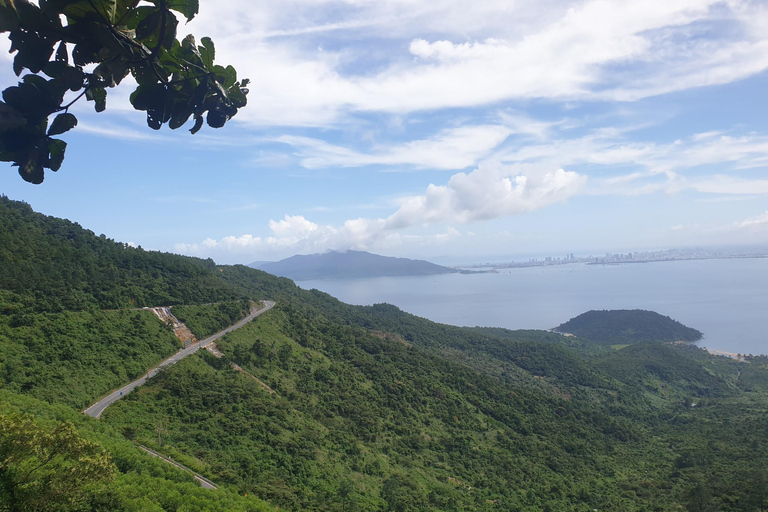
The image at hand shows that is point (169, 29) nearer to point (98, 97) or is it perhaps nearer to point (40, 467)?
point (98, 97)

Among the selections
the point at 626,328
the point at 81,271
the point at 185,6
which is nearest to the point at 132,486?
the point at 185,6

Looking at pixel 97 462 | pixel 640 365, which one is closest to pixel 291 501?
pixel 97 462

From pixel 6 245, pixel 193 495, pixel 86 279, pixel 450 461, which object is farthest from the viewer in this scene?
pixel 86 279

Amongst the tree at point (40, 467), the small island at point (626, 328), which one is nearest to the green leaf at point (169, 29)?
the tree at point (40, 467)

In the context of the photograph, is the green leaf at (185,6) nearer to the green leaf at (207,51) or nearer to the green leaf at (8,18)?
the green leaf at (207,51)

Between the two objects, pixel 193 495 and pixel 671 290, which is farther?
pixel 671 290

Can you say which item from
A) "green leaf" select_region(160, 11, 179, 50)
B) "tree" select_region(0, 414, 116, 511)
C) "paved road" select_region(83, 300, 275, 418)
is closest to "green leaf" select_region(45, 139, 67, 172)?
"green leaf" select_region(160, 11, 179, 50)

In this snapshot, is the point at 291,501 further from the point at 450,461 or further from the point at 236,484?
the point at 450,461
